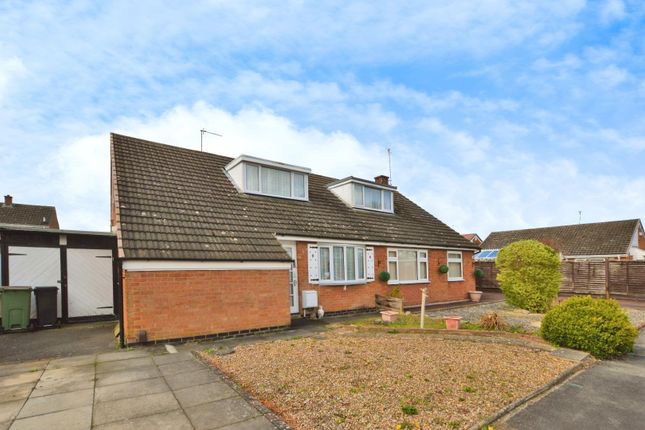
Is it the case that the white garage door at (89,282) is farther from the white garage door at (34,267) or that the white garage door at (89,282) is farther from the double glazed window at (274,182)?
the double glazed window at (274,182)

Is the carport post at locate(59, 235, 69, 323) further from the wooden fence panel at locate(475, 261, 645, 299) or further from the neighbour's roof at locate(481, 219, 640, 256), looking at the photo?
the neighbour's roof at locate(481, 219, 640, 256)

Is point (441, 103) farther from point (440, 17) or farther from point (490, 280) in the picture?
point (490, 280)

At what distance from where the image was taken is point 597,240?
30.1 meters

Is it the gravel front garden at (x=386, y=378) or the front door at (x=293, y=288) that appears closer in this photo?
the gravel front garden at (x=386, y=378)

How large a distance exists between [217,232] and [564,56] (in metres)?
10.7

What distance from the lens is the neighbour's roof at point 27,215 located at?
99.9 ft

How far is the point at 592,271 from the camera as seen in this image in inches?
768

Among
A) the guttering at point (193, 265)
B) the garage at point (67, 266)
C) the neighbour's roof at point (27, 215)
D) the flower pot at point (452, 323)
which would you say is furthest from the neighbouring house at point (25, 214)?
the flower pot at point (452, 323)

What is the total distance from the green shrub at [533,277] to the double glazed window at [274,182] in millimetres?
8520

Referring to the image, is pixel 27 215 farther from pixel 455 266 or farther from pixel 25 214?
pixel 455 266

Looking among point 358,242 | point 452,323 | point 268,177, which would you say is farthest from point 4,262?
point 452,323

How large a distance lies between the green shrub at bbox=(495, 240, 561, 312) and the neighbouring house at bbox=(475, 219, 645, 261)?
16.0 metres

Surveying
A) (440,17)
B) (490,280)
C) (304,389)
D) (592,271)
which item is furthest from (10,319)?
(592,271)

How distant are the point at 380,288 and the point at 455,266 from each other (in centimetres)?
542
